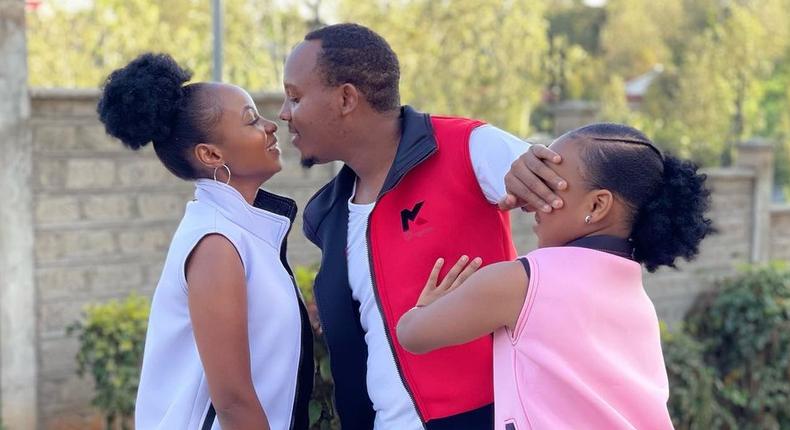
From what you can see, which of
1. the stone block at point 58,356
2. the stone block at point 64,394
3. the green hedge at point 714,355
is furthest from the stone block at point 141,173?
the stone block at point 64,394

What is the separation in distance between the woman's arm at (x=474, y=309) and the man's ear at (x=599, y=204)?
0.65 ft

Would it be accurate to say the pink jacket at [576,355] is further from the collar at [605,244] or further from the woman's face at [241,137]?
the woman's face at [241,137]

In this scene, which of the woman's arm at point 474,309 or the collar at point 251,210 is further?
the collar at point 251,210

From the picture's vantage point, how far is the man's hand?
7.09 feet

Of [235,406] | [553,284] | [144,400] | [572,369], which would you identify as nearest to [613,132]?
[553,284]

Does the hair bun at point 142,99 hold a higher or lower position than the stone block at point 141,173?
higher

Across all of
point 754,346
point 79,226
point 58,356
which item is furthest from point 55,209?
point 754,346

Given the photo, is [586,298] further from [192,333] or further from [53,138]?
[53,138]

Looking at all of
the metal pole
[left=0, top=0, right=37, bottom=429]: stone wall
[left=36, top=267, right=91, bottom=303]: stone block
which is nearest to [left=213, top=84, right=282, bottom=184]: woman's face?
the metal pole

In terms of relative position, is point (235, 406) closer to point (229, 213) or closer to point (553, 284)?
point (229, 213)

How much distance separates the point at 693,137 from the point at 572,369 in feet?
75.7

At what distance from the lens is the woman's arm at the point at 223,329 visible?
2350mm

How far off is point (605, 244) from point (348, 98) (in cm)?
84

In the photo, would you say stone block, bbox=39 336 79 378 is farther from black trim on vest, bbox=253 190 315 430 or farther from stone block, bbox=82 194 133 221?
black trim on vest, bbox=253 190 315 430
